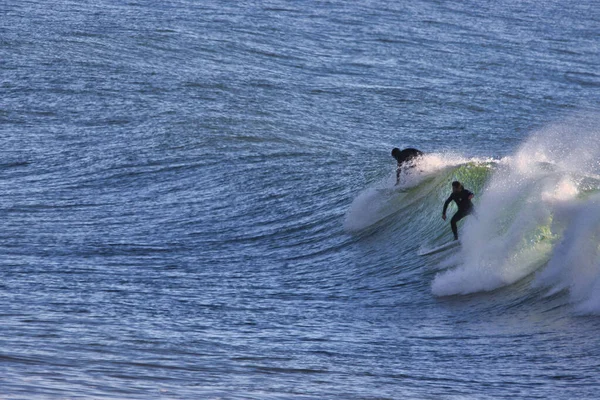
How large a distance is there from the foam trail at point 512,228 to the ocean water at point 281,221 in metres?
0.05

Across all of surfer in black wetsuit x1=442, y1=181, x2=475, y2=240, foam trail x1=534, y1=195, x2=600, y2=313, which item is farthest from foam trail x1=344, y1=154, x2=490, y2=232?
foam trail x1=534, y1=195, x2=600, y2=313

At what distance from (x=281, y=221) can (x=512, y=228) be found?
7.07 metres

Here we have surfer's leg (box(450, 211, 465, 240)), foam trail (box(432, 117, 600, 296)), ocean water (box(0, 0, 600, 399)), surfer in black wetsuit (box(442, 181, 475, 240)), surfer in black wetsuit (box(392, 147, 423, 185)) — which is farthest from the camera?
surfer in black wetsuit (box(392, 147, 423, 185))

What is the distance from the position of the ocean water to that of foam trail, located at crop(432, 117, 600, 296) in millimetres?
45

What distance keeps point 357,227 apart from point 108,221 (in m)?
5.04

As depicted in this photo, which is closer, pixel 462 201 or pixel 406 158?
pixel 462 201

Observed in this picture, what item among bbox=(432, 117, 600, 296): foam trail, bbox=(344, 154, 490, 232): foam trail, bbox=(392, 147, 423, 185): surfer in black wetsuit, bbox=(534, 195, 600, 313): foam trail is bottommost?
bbox=(534, 195, 600, 313): foam trail

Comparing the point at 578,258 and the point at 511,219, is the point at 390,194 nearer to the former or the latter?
the point at 511,219

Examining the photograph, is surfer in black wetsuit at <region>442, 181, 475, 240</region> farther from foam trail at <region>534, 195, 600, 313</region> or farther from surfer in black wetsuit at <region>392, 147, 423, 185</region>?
surfer in black wetsuit at <region>392, 147, 423, 185</region>

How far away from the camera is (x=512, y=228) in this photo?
15.5 meters

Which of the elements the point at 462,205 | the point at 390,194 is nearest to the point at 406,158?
the point at 390,194

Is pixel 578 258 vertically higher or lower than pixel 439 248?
lower

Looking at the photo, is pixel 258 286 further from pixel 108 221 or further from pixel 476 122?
pixel 476 122

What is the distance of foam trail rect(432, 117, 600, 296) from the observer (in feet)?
48.5
